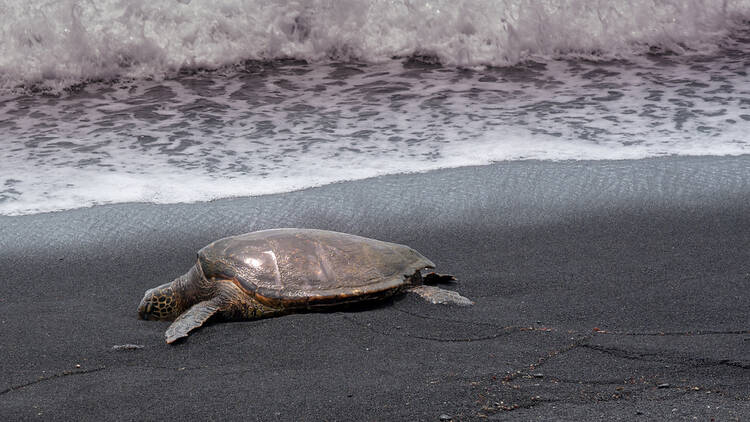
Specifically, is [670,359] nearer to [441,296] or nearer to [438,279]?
[441,296]

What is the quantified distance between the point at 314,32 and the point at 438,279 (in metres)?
5.42

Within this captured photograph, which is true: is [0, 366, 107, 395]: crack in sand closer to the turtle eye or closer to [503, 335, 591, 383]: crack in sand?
the turtle eye

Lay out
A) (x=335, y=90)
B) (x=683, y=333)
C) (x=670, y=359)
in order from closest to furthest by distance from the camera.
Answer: (x=670, y=359)
(x=683, y=333)
(x=335, y=90)

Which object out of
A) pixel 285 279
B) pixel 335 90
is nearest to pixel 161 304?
pixel 285 279

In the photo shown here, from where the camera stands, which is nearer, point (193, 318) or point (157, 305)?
point (193, 318)

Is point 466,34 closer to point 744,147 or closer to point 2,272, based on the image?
point 744,147

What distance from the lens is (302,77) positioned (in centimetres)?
721

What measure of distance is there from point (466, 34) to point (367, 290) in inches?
211

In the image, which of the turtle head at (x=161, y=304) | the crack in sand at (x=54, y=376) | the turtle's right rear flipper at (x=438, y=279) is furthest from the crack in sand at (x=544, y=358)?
the turtle head at (x=161, y=304)

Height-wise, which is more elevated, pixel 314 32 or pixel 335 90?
pixel 314 32

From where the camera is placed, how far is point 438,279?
3125 mm

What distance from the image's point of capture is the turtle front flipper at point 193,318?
2691 mm

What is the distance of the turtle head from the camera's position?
9.73 ft

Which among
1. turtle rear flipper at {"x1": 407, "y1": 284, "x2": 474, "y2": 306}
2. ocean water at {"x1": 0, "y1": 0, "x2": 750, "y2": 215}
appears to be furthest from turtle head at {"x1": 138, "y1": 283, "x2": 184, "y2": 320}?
ocean water at {"x1": 0, "y1": 0, "x2": 750, "y2": 215}
